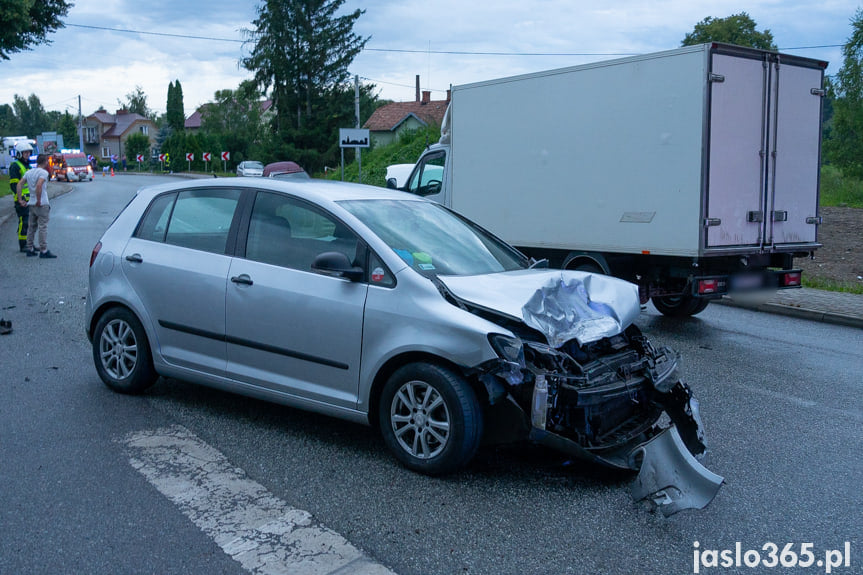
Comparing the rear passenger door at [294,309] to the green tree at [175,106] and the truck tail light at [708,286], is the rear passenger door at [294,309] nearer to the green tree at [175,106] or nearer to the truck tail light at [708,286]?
the truck tail light at [708,286]

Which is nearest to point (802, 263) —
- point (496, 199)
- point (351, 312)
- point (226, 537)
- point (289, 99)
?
point (496, 199)

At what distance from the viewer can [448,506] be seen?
4195 mm

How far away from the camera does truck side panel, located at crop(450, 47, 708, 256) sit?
9133mm

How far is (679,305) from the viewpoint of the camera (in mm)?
10797

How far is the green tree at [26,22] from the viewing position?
2127 cm

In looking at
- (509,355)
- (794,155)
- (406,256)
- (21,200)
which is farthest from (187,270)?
(21,200)

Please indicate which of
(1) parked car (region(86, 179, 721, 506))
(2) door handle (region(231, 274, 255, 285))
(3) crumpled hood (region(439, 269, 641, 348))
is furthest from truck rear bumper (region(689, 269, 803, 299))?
(2) door handle (region(231, 274, 255, 285))

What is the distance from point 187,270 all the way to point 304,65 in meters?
49.5

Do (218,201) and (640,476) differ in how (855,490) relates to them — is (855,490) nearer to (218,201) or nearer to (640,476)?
(640,476)

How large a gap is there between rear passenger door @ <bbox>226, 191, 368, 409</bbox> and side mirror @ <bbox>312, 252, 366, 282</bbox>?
0.08 metres

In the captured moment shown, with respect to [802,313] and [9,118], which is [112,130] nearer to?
[9,118]

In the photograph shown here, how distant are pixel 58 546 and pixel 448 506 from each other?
6.11 ft

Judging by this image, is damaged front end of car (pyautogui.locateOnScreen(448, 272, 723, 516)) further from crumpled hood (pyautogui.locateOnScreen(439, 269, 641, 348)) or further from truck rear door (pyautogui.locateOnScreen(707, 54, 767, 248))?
truck rear door (pyautogui.locateOnScreen(707, 54, 767, 248))

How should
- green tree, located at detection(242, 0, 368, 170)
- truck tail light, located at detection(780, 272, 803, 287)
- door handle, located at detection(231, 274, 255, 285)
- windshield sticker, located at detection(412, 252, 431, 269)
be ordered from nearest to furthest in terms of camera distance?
windshield sticker, located at detection(412, 252, 431, 269) → door handle, located at detection(231, 274, 255, 285) → truck tail light, located at detection(780, 272, 803, 287) → green tree, located at detection(242, 0, 368, 170)
